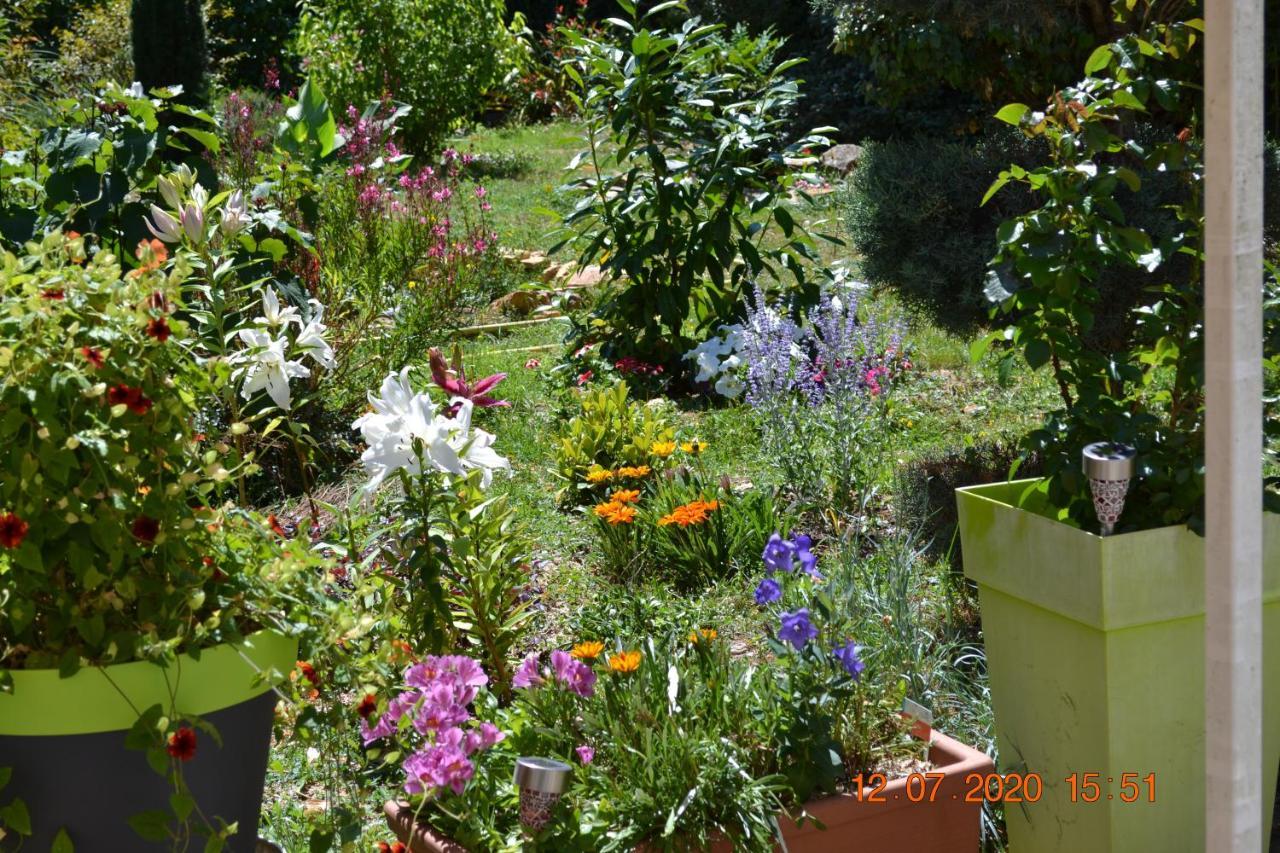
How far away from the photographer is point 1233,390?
121 centimetres

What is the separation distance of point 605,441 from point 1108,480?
7.17ft

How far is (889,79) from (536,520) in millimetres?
1741

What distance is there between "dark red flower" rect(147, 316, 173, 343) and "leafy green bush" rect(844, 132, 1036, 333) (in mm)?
2402

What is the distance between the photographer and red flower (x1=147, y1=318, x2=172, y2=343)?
157 centimetres

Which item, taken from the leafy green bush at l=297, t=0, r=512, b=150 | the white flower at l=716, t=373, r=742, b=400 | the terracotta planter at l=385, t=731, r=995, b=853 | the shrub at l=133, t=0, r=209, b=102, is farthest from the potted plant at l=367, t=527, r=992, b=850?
the leafy green bush at l=297, t=0, r=512, b=150

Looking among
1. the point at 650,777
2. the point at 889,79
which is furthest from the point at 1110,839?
the point at 889,79

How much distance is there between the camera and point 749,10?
10812 mm

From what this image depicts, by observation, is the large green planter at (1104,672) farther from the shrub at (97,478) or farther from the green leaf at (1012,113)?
the shrub at (97,478)

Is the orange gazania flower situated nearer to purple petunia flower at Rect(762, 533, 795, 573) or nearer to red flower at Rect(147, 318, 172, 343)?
purple petunia flower at Rect(762, 533, 795, 573)

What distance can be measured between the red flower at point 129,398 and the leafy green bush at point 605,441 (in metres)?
2.36

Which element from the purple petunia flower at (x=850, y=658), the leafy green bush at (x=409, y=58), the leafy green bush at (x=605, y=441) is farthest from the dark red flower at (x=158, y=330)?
the leafy green bush at (x=409, y=58)

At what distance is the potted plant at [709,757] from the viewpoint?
1.88 m

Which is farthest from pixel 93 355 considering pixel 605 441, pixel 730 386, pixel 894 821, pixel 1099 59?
pixel 730 386

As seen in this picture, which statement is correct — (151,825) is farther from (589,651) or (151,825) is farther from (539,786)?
(589,651)
